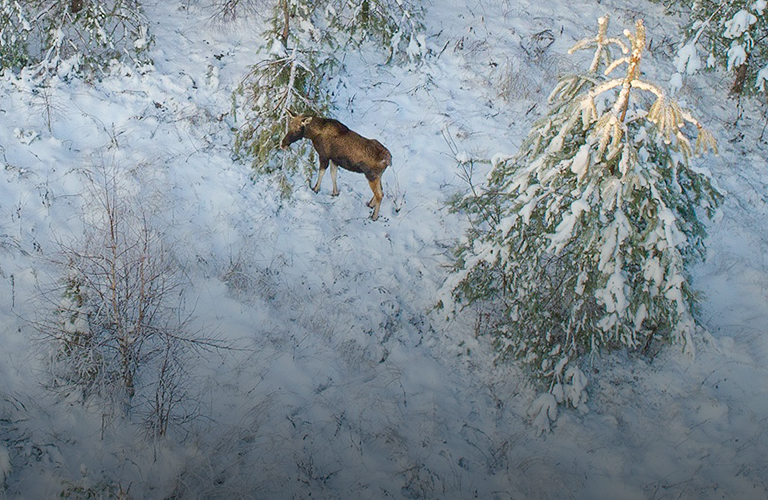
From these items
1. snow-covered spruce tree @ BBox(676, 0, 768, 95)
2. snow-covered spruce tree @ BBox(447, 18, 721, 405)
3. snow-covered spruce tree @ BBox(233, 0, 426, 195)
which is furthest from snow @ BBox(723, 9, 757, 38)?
snow-covered spruce tree @ BBox(233, 0, 426, 195)

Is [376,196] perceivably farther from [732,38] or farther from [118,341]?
Answer: [732,38]

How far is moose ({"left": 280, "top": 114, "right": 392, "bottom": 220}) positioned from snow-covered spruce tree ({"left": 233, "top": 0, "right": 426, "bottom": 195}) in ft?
0.78

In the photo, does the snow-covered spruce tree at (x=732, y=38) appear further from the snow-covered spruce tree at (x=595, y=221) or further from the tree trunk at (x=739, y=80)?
the snow-covered spruce tree at (x=595, y=221)

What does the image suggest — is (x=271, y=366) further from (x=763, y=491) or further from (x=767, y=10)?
(x=767, y=10)

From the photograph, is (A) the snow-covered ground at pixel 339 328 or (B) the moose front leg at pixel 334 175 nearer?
(A) the snow-covered ground at pixel 339 328

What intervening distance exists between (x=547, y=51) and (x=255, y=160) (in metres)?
7.79

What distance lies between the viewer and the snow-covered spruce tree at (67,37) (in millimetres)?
9242

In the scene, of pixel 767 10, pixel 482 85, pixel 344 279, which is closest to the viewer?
pixel 344 279

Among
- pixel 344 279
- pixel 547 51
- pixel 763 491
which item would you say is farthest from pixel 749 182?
pixel 344 279

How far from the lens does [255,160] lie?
884cm

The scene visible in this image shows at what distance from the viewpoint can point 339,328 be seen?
7457 mm

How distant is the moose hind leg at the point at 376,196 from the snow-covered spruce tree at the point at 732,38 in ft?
20.5

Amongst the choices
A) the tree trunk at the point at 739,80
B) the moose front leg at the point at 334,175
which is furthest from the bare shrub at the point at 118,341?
the tree trunk at the point at 739,80

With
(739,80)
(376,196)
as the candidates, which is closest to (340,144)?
(376,196)
